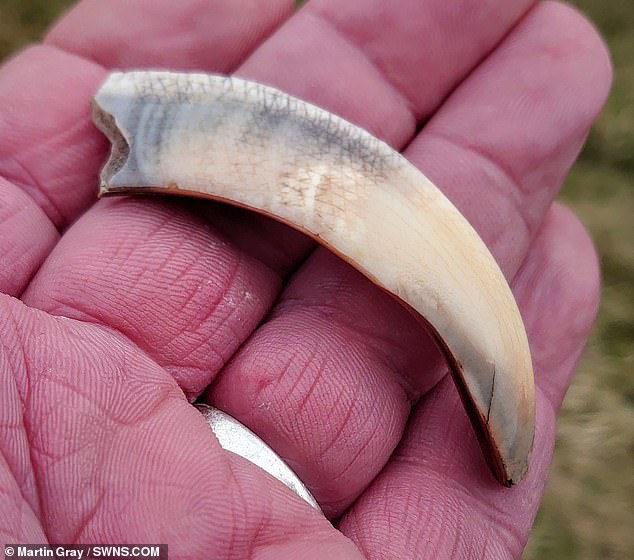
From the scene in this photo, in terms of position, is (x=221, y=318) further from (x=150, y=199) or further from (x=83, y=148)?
(x=83, y=148)

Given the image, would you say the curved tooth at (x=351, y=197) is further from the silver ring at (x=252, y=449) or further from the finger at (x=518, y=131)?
the silver ring at (x=252, y=449)

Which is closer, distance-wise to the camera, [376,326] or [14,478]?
[14,478]

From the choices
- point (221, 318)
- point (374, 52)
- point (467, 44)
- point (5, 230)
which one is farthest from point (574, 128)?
point (5, 230)

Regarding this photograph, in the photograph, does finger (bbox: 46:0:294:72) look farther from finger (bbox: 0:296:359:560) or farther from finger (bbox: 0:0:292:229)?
finger (bbox: 0:296:359:560)

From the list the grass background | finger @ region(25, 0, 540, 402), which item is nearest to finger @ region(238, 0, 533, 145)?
finger @ region(25, 0, 540, 402)

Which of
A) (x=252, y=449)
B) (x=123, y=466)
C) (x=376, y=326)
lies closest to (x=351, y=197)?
(x=376, y=326)

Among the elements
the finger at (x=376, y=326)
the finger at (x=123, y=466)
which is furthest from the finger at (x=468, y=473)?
the finger at (x=123, y=466)

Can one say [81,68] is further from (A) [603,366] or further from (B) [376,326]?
(A) [603,366]
